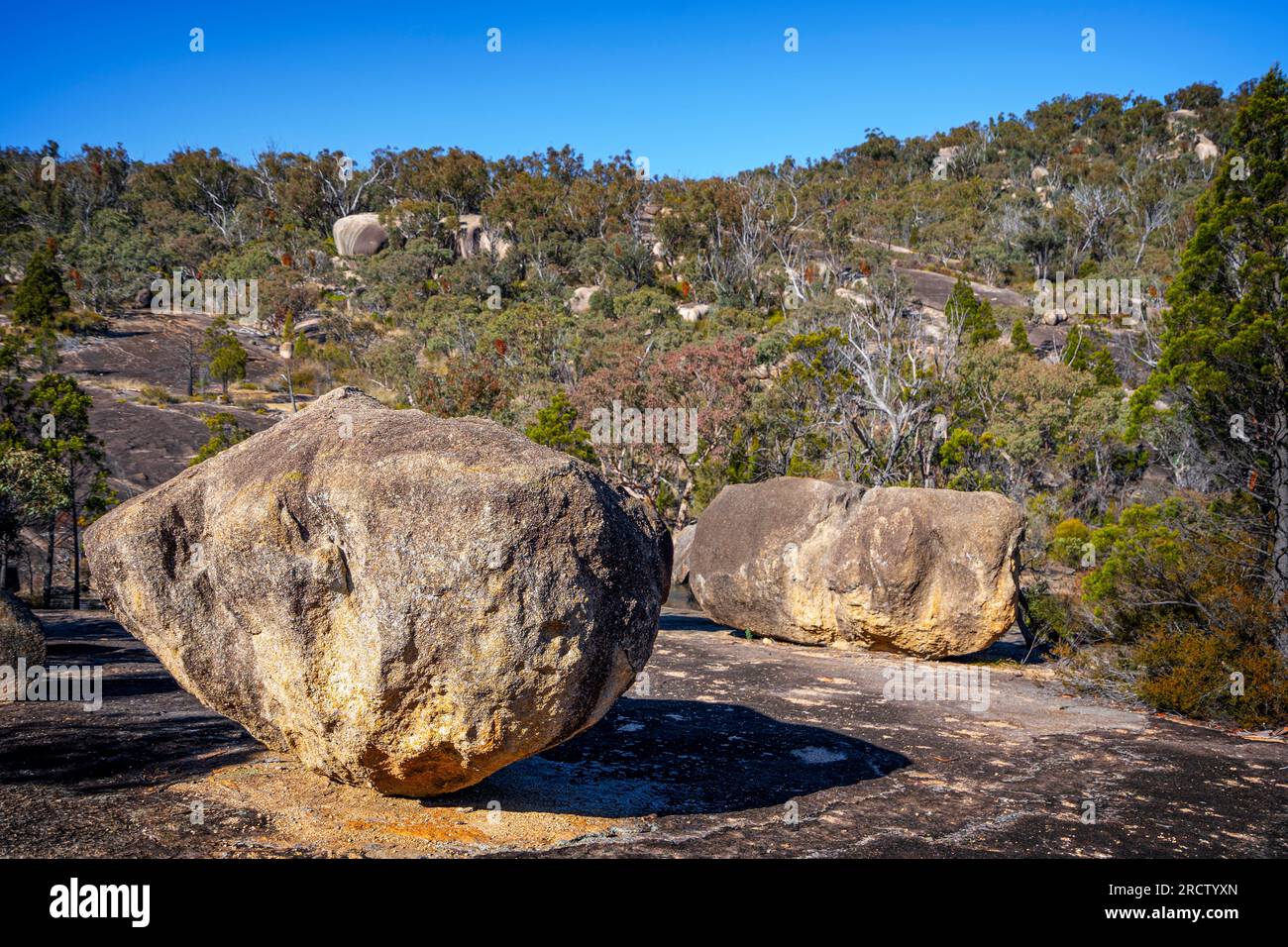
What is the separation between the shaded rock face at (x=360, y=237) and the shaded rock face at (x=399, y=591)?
64.7m

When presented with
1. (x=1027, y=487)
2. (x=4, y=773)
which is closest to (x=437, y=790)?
(x=4, y=773)

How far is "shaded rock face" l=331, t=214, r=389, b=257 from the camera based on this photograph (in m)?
67.1

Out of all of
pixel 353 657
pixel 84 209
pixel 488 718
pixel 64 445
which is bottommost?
pixel 488 718

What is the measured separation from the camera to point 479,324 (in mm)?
48750

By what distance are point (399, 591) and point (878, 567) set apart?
10.3 m

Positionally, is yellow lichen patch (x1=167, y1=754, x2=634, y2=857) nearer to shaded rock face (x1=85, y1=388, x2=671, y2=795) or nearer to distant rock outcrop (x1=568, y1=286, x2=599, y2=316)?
shaded rock face (x1=85, y1=388, x2=671, y2=795)

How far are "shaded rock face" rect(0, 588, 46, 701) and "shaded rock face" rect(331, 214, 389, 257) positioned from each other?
197 ft

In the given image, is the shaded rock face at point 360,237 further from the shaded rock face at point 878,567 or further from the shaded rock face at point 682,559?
the shaded rock face at point 878,567

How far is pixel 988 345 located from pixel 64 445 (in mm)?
30521

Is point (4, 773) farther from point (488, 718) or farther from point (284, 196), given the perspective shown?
point (284, 196)

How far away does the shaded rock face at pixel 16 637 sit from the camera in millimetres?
9922

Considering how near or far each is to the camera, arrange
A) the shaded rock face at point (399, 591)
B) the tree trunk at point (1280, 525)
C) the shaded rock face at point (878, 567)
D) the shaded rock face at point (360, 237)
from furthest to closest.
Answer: the shaded rock face at point (360, 237), the shaded rock face at point (878, 567), the tree trunk at point (1280, 525), the shaded rock face at point (399, 591)

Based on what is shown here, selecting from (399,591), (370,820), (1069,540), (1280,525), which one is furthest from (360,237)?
(399,591)

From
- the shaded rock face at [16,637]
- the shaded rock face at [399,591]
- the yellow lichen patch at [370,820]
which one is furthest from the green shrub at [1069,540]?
the shaded rock face at [16,637]
